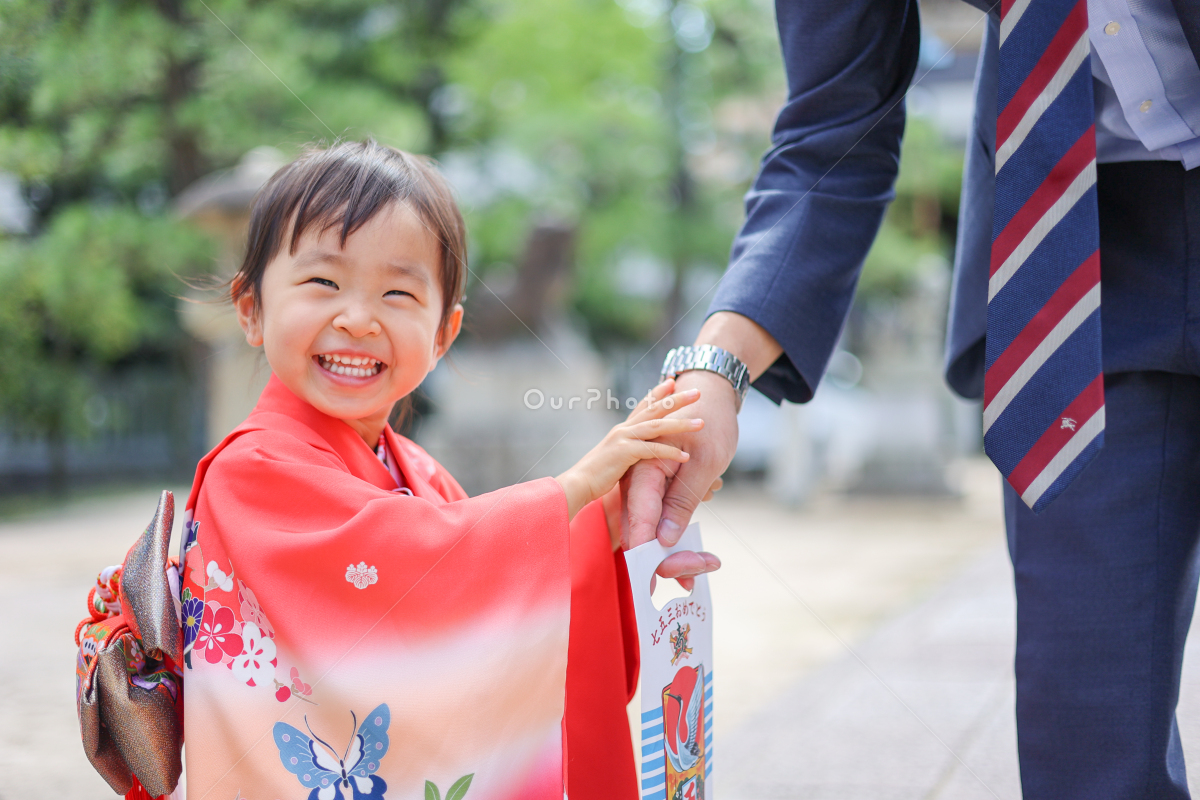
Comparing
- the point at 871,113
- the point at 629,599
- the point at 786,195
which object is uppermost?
the point at 871,113

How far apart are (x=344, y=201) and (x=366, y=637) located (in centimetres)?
55

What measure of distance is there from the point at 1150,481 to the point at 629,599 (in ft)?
2.14

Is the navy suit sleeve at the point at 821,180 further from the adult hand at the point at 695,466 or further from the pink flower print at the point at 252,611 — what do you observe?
the pink flower print at the point at 252,611

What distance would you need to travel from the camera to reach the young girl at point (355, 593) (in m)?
1.03

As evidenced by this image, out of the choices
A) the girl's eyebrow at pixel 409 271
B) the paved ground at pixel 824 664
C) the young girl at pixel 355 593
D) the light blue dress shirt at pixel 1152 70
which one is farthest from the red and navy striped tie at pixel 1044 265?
the paved ground at pixel 824 664

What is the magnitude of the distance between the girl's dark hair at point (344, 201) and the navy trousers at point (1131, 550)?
2.73 ft

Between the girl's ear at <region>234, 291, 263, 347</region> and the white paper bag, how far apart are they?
0.62 m

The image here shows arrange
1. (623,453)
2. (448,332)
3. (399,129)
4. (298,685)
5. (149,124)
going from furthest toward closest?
(149,124) < (399,129) < (448,332) < (623,453) < (298,685)

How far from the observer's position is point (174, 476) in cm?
1030

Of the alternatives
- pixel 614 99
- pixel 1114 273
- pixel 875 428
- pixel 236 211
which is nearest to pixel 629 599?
pixel 1114 273

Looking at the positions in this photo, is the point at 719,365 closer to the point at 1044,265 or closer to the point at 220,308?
the point at 1044,265

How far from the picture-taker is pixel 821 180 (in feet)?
4.28

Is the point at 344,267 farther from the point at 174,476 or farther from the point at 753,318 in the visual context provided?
the point at 174,476

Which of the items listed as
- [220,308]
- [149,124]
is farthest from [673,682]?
[149,124]
